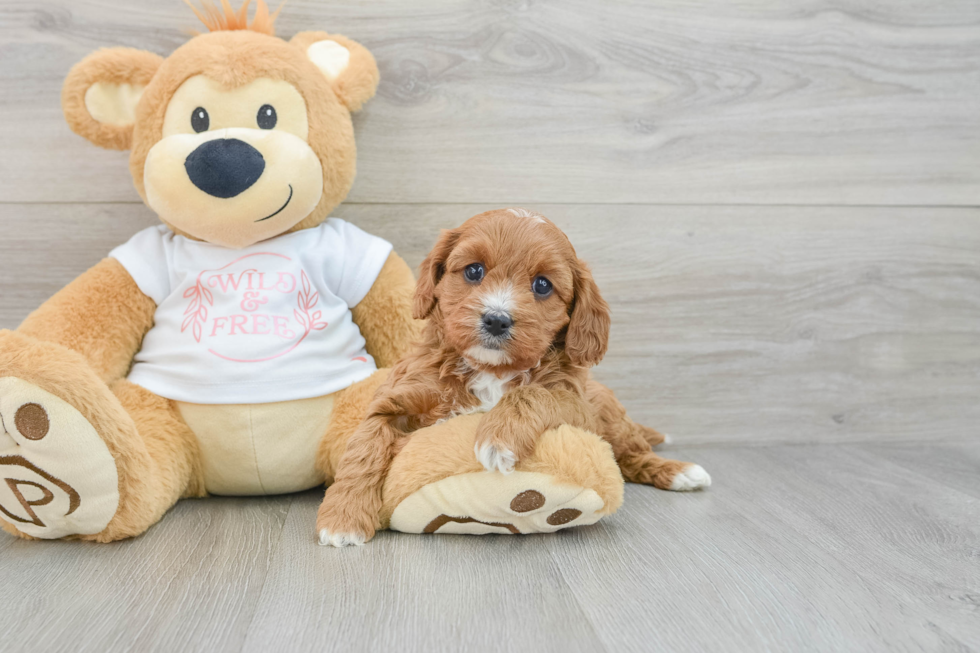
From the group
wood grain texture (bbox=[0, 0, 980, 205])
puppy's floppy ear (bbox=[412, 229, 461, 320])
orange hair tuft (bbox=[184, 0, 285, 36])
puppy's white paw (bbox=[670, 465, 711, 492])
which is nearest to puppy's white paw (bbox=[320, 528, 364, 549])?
puppy's floppy ear (bbox=[412, 229, 461, 320])

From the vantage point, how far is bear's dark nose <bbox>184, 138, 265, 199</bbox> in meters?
1.17

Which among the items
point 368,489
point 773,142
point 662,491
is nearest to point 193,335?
point 368,489

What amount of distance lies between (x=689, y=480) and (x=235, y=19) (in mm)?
1281

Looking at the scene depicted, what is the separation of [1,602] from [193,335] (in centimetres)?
50

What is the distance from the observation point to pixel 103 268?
1294 millimetres

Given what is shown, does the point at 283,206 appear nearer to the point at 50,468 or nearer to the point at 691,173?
the point at 50,468

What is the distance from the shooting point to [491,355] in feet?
3.30

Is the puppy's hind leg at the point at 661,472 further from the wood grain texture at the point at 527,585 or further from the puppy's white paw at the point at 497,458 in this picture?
the puppy's white paw at the point at 497,458

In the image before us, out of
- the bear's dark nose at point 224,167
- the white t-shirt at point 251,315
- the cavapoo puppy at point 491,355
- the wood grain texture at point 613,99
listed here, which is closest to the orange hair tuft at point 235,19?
the wood grain texture at point 613,99

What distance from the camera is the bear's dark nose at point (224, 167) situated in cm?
117

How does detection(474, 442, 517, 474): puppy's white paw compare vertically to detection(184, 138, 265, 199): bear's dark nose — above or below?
below

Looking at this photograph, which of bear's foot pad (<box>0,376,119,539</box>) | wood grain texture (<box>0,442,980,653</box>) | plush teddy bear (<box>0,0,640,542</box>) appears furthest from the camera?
plush teddy bear (<box>0,0,640,542</box>)

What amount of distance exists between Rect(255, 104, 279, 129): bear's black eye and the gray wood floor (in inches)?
11.9

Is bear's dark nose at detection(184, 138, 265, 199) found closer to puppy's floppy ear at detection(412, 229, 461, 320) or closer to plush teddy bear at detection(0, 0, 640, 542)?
plush teddy bear at detection(0, 0, 640, 542)
